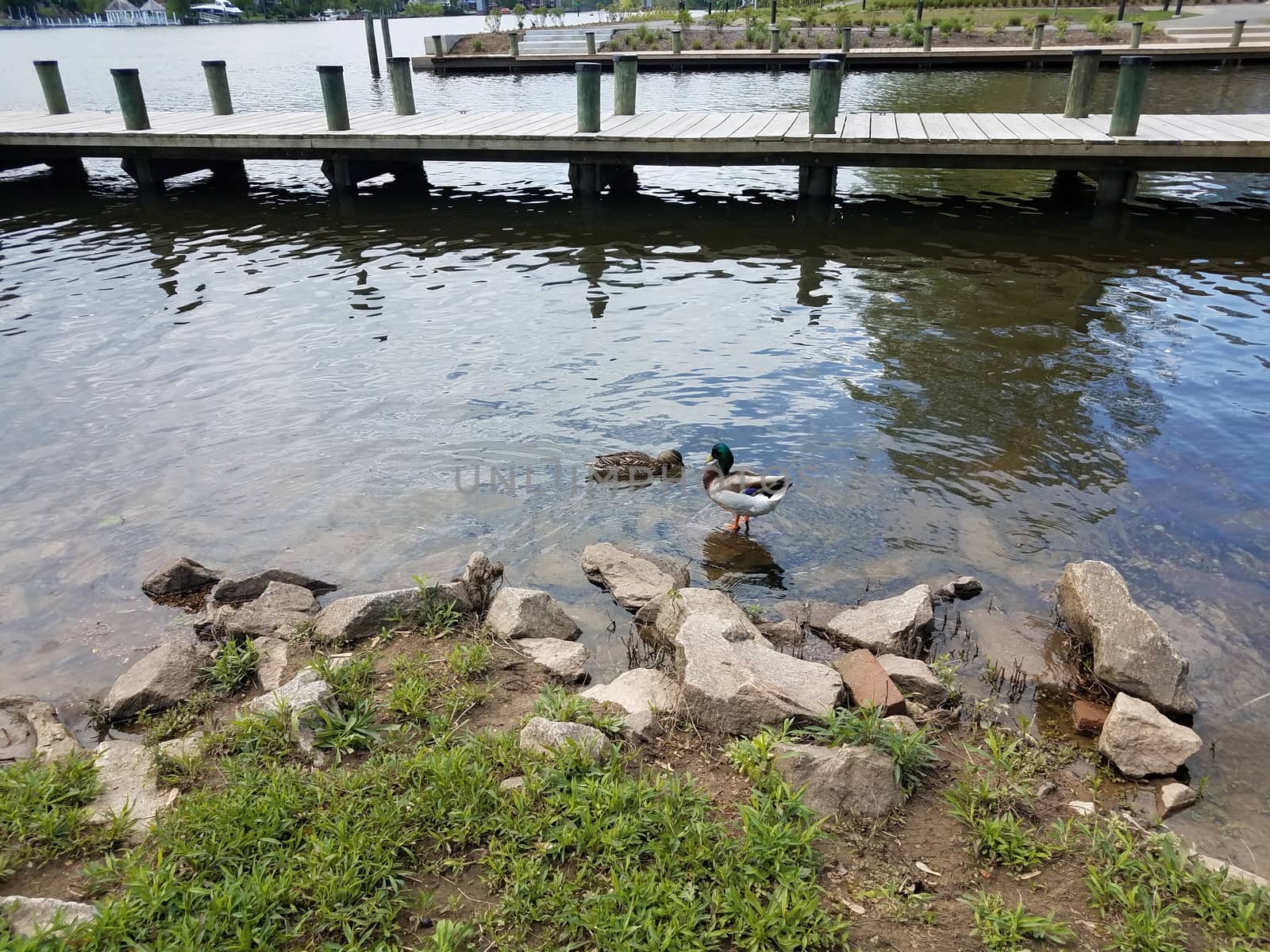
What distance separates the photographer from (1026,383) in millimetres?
8266

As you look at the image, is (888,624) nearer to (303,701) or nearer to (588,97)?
(303,701)

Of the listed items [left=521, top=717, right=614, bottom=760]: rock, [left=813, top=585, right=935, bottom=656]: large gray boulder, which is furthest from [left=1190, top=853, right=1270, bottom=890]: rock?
[left=521, top=717, right=614, bottom=760]: rock

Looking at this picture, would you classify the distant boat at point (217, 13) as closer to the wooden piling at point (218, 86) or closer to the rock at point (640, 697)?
the wooden piling at point (218, 86)

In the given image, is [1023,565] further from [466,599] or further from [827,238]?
[827,238]

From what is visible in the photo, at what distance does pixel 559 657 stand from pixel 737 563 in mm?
1796

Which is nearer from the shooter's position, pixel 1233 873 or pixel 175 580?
pixel 1233 873

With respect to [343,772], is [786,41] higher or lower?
higher

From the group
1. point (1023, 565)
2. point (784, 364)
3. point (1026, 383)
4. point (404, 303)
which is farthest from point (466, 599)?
point (404, 303)

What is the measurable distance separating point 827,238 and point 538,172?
7.10 metres

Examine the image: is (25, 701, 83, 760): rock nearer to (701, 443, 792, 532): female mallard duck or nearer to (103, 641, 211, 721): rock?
(103, 641, 211, 721): rock

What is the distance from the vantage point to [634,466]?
272 inches

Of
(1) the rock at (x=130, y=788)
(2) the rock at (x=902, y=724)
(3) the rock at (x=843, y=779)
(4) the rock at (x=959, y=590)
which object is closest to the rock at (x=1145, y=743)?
(2) the rock at (x=902, y=724)

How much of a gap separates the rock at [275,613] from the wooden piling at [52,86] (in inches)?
661

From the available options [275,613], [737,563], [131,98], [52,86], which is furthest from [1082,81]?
[52,86]
